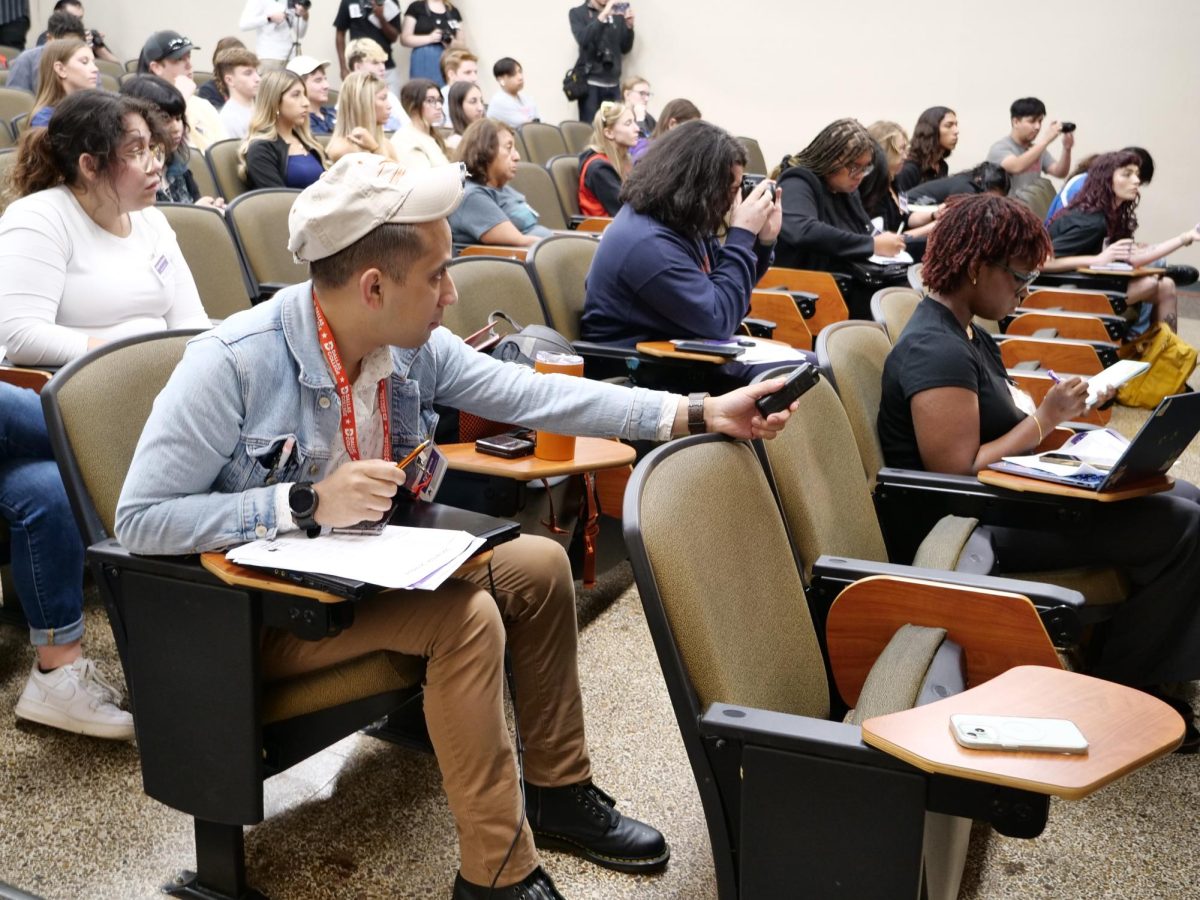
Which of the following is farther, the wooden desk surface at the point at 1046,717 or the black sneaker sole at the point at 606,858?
the black sneaker sole at the point at 606,858

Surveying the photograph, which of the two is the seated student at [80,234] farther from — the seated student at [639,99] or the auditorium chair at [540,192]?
the seated student at [639,99]

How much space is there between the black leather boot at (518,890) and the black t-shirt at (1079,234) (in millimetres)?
4445

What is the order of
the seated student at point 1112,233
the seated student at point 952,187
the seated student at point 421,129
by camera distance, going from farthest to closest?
the seated student at point 952,187 → the seated student at point 421,129 → the seated student at point 1112,233

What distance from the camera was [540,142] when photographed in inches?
279

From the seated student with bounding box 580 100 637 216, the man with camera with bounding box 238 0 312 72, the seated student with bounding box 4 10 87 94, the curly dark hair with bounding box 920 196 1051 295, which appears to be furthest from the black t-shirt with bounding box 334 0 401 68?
the curly dark hair with bounding box 920 196 1051 295

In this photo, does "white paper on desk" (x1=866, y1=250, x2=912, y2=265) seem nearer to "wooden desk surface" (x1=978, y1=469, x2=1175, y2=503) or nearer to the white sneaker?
"wooden desk surface" (x1=978, y1=469, x2=1175, y2=503)

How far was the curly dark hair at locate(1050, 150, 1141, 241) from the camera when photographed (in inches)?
200

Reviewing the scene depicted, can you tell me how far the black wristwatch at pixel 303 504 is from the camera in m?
1.42

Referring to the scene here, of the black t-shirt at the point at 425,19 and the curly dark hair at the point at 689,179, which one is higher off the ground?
the black t-shirt at the point at 425,19

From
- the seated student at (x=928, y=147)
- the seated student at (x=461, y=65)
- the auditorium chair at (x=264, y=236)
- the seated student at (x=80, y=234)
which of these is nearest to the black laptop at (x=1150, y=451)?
the seated student at (x=80, y=234)

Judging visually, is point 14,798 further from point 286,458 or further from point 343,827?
point 286,458

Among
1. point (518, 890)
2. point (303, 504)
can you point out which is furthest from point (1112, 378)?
point (303, 504)

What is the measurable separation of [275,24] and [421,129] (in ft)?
9.83

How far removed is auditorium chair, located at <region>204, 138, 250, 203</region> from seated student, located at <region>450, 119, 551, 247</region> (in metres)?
0.94
